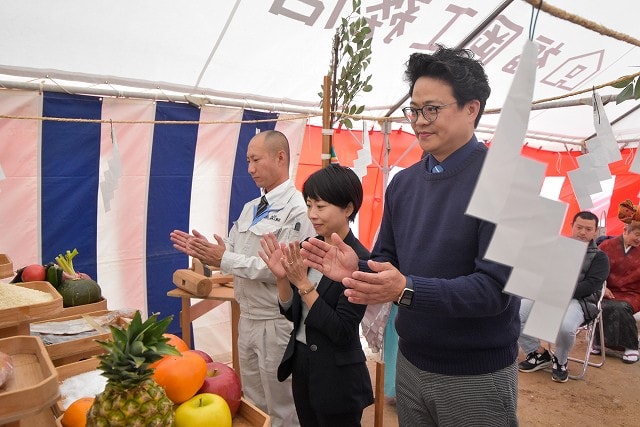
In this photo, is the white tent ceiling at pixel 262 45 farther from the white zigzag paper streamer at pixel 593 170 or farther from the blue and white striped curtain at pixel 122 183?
the white zigzag paper streamer at pixel 593 170

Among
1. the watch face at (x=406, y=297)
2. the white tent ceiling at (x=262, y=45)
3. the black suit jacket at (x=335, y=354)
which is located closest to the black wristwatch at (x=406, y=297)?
the watch face at (x=406, y=297)

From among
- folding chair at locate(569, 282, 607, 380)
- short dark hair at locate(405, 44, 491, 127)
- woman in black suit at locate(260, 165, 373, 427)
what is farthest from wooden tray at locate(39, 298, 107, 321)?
folding chair at locate(569, 282, 607, 380)

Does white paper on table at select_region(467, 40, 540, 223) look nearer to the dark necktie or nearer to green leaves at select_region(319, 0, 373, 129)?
green leaves at select_region(319, 0, 373, 129)

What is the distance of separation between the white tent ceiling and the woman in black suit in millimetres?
1743

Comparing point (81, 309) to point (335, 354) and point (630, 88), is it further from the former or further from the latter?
point (630, 88)

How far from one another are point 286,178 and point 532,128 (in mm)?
4455

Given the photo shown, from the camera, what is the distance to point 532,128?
19.4ft

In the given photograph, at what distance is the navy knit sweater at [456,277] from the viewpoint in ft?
3.97

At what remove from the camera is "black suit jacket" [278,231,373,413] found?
1.76 meters

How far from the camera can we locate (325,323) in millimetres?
1743

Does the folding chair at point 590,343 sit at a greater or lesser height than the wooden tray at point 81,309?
lesser

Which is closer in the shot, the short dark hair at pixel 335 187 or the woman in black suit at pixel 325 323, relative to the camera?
the woman in black suit at pixel 325 323

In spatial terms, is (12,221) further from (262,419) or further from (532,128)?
(532,128)

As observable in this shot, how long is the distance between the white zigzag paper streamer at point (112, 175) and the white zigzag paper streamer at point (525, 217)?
2.88 meters
